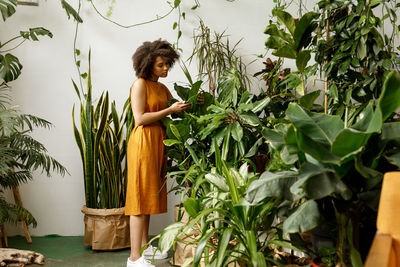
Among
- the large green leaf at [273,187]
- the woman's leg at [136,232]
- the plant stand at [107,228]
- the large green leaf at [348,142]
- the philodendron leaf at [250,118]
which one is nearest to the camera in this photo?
the large green leaf at [348,142]

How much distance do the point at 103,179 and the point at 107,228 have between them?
418mm

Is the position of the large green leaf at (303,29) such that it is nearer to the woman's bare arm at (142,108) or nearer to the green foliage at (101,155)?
the woman's bare arm at (142,108)

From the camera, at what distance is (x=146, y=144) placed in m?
2.98

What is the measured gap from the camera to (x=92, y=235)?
11.0 ft

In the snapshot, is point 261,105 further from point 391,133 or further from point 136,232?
point 136,232

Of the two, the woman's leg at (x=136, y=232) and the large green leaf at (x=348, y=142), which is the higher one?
the large green leaf at (x=348, y=142)

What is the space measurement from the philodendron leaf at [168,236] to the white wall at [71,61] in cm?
170

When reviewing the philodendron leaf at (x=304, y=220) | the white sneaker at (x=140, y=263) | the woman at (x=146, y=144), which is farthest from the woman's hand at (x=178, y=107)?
the philodendron leaf at (x=304, y=220)

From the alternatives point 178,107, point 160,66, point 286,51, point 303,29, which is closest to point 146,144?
point 178,107

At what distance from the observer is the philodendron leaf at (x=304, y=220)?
134 cm

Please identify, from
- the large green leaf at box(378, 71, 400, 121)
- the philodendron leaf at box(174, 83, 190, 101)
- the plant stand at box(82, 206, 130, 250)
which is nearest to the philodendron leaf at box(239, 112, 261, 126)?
the philodendron leaf at box(174, 83, 190, 101)

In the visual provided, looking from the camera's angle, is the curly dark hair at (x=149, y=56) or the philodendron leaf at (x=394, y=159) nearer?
the philodendron leaf at (x=394, y=159)

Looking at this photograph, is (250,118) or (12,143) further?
(12,143)

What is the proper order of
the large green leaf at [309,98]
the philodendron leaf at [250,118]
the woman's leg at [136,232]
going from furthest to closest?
the woman's leg at [136,232] → the philodendron leaf at [250,118] → the large green leaf at [309,98]
